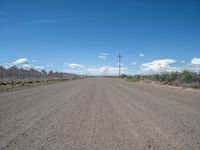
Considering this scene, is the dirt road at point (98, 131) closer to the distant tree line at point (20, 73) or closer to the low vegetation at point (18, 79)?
the low vegetation at point (18, 79)

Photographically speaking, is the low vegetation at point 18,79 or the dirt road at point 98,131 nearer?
the dirt road at point 98,131

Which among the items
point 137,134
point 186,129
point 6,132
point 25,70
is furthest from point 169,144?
point 25,70

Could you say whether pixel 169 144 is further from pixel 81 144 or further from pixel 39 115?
pixel 39 115

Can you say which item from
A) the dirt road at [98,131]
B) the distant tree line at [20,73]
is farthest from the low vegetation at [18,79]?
the dirt road at [98,131]

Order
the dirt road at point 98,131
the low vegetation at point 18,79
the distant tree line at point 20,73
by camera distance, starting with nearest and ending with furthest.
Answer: the dirt road at point 98,131 → the low vegetation at point 18,79 → the distant tree line at point 20,73

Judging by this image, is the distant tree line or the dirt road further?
the distant tree line

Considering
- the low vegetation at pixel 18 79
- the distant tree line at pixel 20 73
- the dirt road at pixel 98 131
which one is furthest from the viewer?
the distant tree line at pixel 20 73

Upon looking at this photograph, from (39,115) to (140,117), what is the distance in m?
4.21

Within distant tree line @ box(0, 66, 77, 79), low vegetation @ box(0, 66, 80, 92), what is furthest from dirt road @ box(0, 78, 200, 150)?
distant tree line @ box(0, 66, 77, 79)

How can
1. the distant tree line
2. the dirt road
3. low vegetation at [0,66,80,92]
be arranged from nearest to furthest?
the dirt road
low vegetation at [0,66,80,92]
the distant tree line

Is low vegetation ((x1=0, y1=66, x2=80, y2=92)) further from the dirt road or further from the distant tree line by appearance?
the dirt road

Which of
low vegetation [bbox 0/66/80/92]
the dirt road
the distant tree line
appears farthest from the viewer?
the distant tree line

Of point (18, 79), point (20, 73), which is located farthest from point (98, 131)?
point (20, 73)

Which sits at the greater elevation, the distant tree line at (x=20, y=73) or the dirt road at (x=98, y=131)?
the distant tree line at (x=20, y=73)
